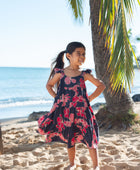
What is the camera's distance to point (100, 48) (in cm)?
476

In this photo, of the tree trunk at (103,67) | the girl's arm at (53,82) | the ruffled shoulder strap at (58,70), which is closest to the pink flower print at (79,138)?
the girl's arm at (53,82)

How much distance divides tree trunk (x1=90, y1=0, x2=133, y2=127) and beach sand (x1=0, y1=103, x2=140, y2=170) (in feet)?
2.03

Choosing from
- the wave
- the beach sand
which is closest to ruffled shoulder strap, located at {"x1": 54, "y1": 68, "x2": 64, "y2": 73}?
the beach sand

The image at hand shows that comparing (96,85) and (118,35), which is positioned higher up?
(118,35)

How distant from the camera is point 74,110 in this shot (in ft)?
7.76

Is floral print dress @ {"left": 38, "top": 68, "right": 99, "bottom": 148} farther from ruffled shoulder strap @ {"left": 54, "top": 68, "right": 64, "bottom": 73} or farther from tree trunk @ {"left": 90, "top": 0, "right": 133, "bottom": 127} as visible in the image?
tree trunk @ {"left": 90, "top": 0, "right": 133, "bottom": 127}

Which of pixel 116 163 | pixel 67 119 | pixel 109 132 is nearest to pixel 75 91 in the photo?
pixel 67 119

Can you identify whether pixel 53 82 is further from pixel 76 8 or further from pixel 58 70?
pixel 76 8

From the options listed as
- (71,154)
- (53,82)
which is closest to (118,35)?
(53,82)

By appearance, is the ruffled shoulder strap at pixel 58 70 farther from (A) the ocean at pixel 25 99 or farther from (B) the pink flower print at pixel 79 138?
(A) the ocean at pixel 25 99

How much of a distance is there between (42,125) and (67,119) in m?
0.30

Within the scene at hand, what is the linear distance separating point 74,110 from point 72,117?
0.25 feet

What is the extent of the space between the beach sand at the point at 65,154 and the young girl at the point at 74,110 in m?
0.36

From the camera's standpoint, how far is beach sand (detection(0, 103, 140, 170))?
2.65m
